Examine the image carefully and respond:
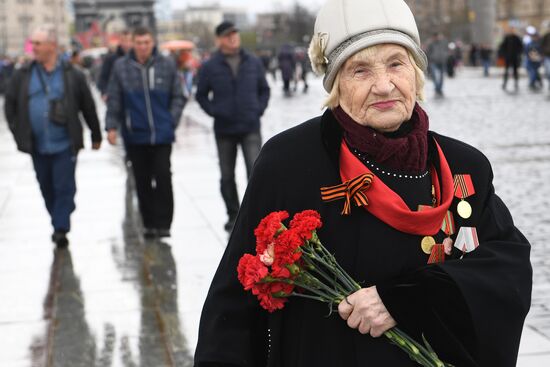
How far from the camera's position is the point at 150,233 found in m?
9.57

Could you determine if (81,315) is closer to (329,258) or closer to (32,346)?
(32,346)

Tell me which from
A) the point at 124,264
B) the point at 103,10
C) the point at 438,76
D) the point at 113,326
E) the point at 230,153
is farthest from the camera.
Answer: the point at 103,10

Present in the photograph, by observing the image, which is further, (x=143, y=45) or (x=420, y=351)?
(x=143, y=45)

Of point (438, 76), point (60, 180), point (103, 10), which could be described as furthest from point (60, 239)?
point (103, 10)

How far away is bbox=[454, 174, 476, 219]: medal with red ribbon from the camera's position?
3031mm

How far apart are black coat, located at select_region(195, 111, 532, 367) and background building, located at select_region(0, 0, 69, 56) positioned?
113 meters

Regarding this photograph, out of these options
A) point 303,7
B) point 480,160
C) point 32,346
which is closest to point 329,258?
point 480,160

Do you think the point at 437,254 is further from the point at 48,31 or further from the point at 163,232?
the point at 48,31

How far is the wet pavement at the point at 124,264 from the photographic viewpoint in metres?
6.22

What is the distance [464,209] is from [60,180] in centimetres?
678

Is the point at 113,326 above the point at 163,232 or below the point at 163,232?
above

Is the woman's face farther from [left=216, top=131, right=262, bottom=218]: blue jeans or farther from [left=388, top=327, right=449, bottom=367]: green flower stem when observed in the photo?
[left=216, top=131, right=262, bottom=218]: blue jeans

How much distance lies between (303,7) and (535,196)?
135179mm

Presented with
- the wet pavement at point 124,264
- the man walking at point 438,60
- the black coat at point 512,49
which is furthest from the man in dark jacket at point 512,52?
the wet pavement at point 124,264
